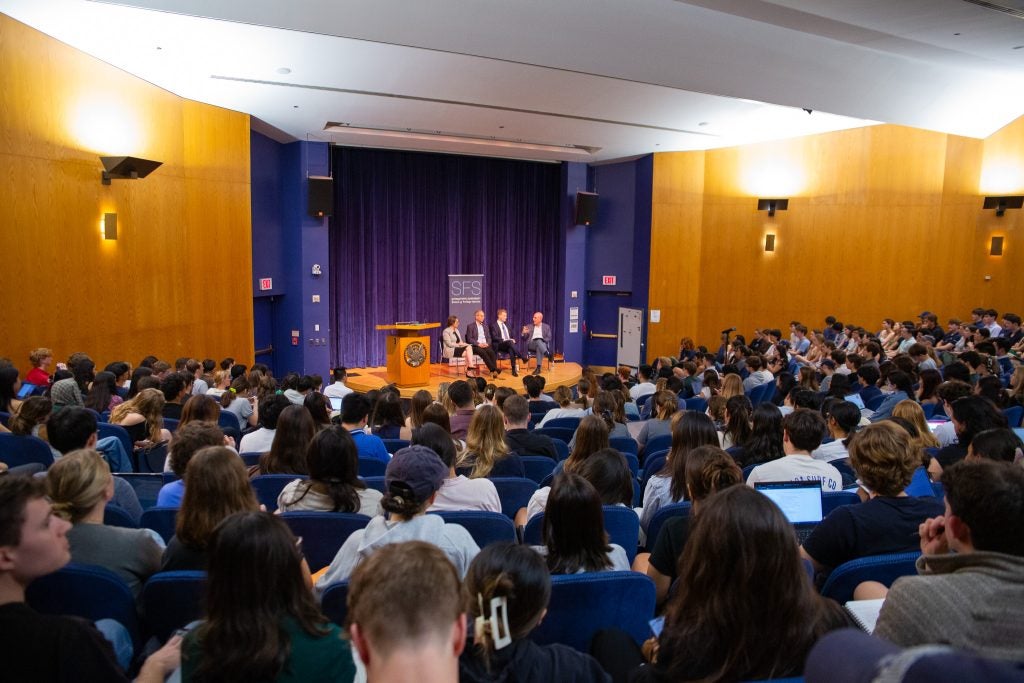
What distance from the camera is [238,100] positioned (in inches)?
425

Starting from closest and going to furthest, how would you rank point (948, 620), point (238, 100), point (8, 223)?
point (948, 620) < point (8, 223) < point (238, 100)

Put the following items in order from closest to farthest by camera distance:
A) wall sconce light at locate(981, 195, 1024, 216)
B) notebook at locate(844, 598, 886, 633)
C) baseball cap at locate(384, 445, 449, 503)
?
notebook at locate(844, 598, 886, 633), baseball cap at locate(384, 445, 449, 503), wall sconce light at locate(981, 195, 1024, 216)

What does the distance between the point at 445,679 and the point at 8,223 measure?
8225 mm

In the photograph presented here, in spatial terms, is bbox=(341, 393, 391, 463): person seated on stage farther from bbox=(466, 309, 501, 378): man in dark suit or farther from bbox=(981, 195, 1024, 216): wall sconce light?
bbox=(981, 195, 1024, 216): wall sconce light

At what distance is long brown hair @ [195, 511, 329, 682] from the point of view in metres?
1.76

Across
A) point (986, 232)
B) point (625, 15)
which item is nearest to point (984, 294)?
point (986, 232)

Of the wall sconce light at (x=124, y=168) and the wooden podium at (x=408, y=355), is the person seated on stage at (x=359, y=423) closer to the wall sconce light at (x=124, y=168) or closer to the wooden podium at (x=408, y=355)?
the wall sconce light at (x=124, y=168)

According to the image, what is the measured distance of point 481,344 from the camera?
47.9ft

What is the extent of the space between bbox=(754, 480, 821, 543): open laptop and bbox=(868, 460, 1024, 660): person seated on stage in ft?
5.75

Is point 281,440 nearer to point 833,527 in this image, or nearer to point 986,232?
point 833,527

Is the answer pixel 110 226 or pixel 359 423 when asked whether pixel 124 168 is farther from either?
pixel 359 423

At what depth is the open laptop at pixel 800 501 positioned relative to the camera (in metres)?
3.47

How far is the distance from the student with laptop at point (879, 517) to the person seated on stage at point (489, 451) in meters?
2.04

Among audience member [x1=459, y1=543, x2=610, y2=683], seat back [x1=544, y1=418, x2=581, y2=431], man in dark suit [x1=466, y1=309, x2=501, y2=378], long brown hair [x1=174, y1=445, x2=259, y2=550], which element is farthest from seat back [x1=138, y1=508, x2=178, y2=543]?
man in dark suit [x1=466, y1=309, x2=501, y2=378]
